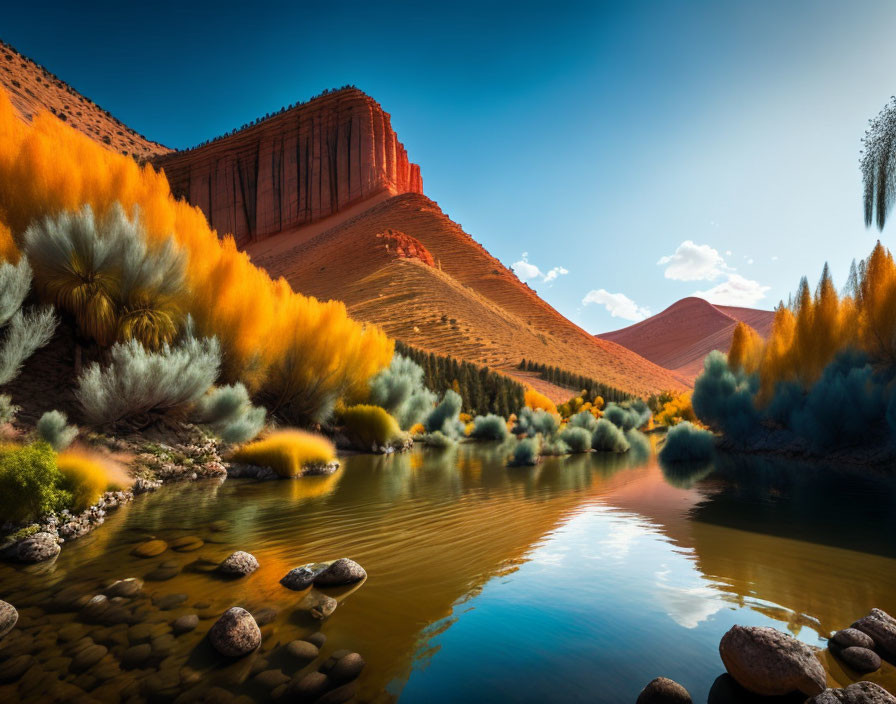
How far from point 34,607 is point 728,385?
16205 mm

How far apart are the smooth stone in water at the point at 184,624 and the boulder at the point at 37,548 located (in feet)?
7.73

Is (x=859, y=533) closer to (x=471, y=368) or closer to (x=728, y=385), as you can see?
(x=728, y=385)

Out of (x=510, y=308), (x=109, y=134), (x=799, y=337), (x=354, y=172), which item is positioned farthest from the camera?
(x=354, y=172)

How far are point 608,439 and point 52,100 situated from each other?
5121 centimetres

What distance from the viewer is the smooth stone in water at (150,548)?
4.27 m

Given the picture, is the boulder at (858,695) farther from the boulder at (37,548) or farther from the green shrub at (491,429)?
the green shrub at (491,429)

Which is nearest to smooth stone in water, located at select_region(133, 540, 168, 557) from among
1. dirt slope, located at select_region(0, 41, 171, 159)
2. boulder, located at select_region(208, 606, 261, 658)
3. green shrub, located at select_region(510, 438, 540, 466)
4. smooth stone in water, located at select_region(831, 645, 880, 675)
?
boulder, located at select_region(208, 606, 261, 658)

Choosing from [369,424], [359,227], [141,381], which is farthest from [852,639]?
[359,227]

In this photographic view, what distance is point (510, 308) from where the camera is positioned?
56969mm

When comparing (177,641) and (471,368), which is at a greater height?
(471,368)

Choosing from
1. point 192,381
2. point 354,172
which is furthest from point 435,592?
point 354,172

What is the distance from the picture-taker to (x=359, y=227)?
66.6m

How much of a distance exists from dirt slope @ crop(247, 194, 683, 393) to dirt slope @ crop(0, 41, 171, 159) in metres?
23.4

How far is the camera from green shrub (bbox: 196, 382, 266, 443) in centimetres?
990
